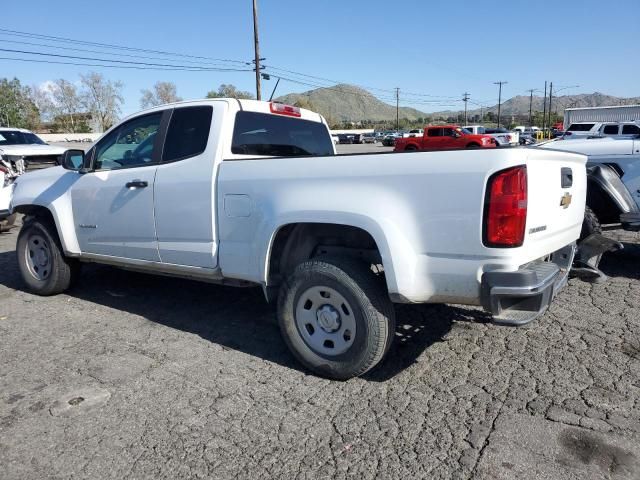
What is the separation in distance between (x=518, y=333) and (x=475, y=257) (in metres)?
1.68

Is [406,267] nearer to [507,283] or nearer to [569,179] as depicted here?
[507,283]

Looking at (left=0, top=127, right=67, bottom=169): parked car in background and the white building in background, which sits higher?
the white building in background

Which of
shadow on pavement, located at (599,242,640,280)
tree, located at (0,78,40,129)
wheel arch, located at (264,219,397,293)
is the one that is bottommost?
shadow on pavement, located at (599,242,640,280)

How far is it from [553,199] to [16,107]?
3684 inches

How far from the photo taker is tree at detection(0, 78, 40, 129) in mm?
76762

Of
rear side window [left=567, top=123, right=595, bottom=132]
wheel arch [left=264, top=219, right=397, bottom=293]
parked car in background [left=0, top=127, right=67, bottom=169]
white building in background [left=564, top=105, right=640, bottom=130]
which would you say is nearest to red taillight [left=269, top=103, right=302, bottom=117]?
wheel arch [left=264, top=219, right=397, bottom=293]

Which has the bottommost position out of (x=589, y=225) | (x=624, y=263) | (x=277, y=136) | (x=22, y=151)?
(x=624, y=263)

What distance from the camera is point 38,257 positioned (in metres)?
5.45

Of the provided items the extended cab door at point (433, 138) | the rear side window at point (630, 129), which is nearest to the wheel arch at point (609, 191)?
the rear side window at point (630, 129)

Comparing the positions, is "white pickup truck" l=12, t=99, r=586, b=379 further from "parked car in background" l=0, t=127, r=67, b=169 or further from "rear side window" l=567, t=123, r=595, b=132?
"rear side window" l=567, t=123, r=595, b=132

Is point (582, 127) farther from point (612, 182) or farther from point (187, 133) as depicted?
point (187, 133)

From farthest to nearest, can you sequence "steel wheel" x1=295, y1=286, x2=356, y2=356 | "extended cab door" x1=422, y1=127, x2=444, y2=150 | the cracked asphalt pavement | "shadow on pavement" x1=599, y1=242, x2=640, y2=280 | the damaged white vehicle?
1. "extended cab door" x1=422, y1=127, x2=444, y2=150
2. the damaged white vehicle
3. "shadow on pavement" x1=599, y1=242, x2=640, y2=280
4. "steel wheel" x1=295, y1=286, x2=356, y2=356
5. the cracked asphalt pavement

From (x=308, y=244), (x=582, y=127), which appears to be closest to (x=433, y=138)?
(x=582, y=127)

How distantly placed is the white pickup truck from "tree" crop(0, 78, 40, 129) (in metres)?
82.4
